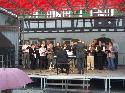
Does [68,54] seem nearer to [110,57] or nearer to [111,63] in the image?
[110,57]

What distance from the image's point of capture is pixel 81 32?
100.0 ft

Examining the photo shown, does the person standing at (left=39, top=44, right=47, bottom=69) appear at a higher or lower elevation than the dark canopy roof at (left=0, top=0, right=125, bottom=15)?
lower

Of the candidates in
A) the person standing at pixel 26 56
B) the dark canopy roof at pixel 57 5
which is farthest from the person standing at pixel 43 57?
the dark canopy roof at pixel 57 5

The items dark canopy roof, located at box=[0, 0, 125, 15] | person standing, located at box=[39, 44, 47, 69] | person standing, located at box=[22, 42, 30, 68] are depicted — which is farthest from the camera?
dark canopy roof, located at box=[0, 0, 125, 15]

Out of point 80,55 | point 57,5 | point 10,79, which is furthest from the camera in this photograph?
point 57,5

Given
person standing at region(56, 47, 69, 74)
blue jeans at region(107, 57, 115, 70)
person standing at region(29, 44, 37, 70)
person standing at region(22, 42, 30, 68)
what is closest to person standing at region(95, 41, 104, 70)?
blue jeans at region(107, 57, 115, 70)

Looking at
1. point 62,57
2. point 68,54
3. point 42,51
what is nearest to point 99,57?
point 68,54

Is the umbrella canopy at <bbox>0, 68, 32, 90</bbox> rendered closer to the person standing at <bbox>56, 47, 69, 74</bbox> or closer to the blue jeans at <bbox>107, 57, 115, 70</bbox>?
the person standing at <bbox>56, 47, 69, 74</bbox>

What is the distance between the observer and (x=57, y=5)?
34.0m

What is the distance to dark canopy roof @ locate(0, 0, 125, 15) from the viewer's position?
32.8 meters

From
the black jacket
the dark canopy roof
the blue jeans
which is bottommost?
the blue jeans

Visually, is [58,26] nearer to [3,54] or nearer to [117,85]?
[3,54]

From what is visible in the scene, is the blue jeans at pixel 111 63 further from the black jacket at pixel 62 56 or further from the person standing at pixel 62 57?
the black jacket at pixel 62 56

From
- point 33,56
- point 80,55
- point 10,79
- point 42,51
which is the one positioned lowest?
point 10,79
